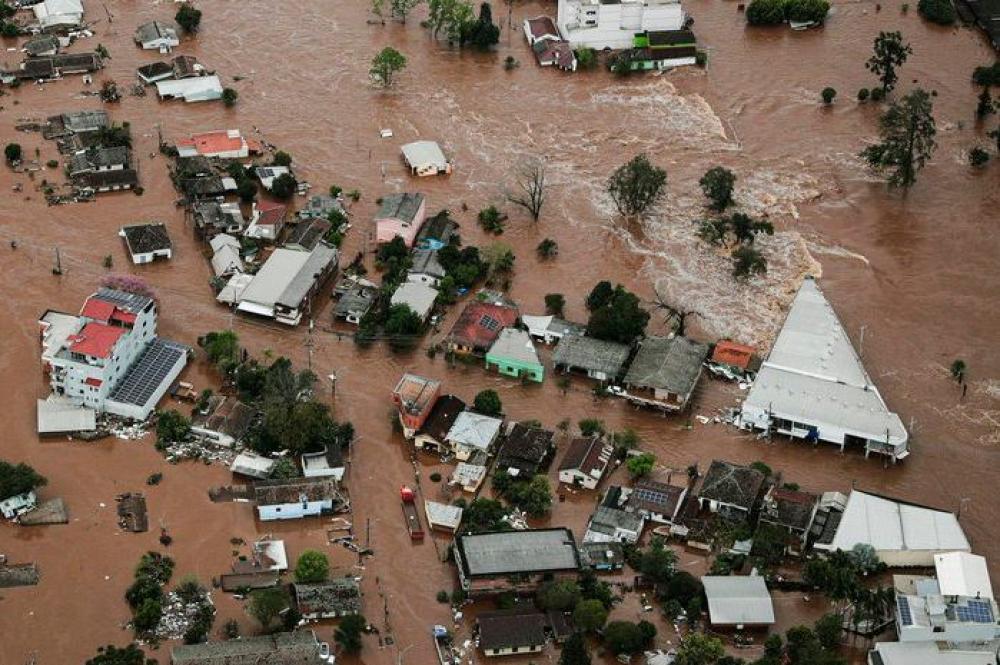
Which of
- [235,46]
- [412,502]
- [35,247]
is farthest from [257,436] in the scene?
[235,46]

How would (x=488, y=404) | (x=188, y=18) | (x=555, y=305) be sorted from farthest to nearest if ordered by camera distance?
(x=188, y=18), (x=555, y=305), (x=488, y=404)

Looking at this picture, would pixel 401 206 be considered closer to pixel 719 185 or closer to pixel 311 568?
pixel 719 185

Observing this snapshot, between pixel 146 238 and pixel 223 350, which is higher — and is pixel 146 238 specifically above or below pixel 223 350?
above

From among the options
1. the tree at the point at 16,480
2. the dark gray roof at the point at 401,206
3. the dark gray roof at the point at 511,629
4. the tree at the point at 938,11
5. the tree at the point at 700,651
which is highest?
the tree at the point at 938,11

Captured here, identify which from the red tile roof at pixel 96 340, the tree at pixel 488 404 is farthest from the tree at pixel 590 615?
the red tile roof at pixel 96 340

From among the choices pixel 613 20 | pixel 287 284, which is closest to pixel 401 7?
pixel 613 20

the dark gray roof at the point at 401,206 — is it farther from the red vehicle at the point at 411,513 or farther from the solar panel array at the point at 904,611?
the solar panel array at the point at 904,611

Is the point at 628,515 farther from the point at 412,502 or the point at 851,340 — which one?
the point at 851,340
